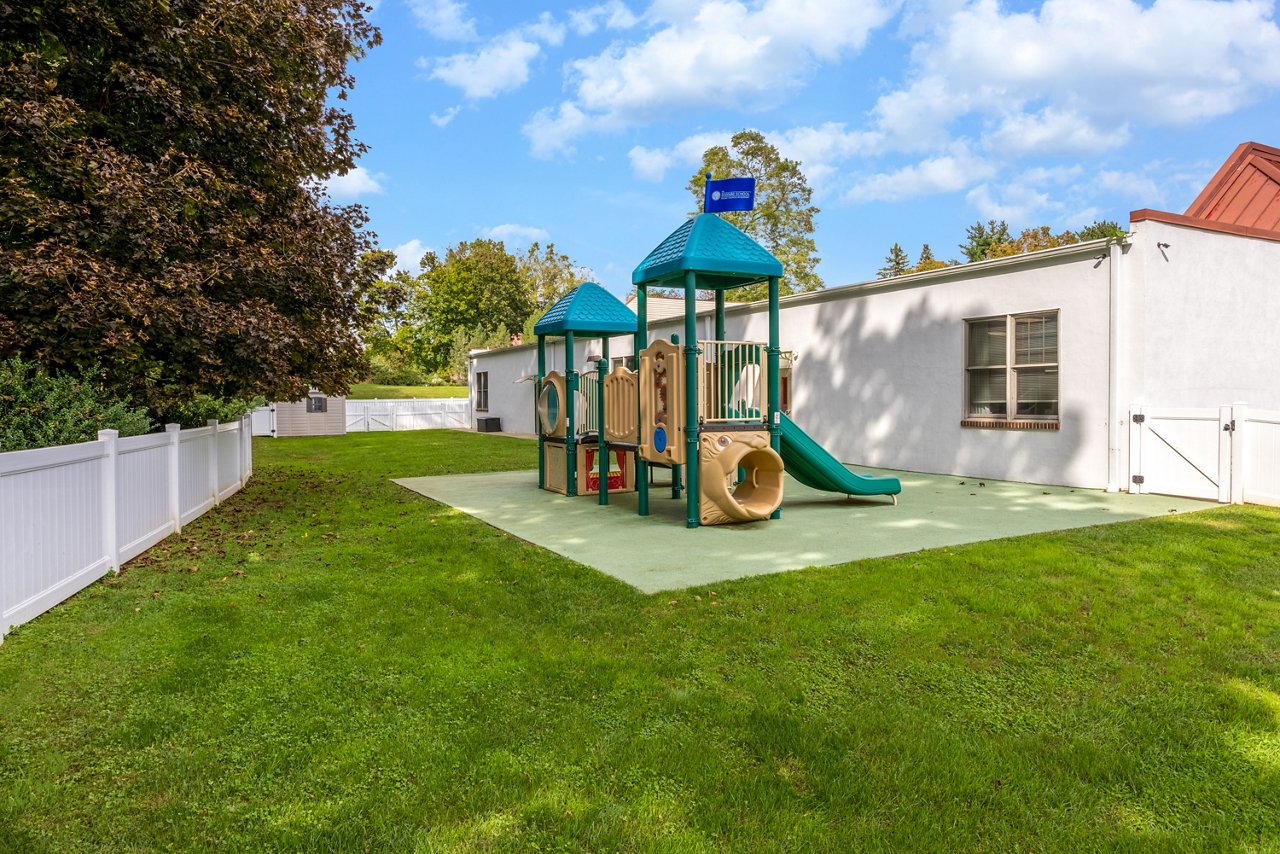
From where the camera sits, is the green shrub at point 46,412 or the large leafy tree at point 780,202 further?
the large leafy tree at point 780,202

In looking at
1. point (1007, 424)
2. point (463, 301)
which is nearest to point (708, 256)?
point (1007, 424)

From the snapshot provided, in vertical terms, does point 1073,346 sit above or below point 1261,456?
above

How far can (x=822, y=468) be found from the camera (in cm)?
916

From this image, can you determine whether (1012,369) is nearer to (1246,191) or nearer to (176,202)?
(1246,191)

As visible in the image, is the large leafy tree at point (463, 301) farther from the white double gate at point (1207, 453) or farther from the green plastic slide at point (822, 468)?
the white double gate at point (1207, 453)

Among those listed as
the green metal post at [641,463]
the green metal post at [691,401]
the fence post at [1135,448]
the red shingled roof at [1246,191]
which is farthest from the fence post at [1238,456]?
the red shingled roof at [1246,191]

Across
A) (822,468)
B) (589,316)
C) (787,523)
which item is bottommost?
(787,523)

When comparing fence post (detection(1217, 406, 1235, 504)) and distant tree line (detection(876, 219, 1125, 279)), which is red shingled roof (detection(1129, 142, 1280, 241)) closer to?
fence post (detection(1217, 406, 1235, 504))

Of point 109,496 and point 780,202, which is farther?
point 780,202

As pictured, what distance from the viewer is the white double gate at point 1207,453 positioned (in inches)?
342

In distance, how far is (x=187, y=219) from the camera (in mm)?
8367

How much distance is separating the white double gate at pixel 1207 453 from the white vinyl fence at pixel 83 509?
444 inches

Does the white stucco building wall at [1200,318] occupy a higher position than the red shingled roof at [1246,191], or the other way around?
the red shingled roof at [1246,191]

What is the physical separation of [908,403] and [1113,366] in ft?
11.3
